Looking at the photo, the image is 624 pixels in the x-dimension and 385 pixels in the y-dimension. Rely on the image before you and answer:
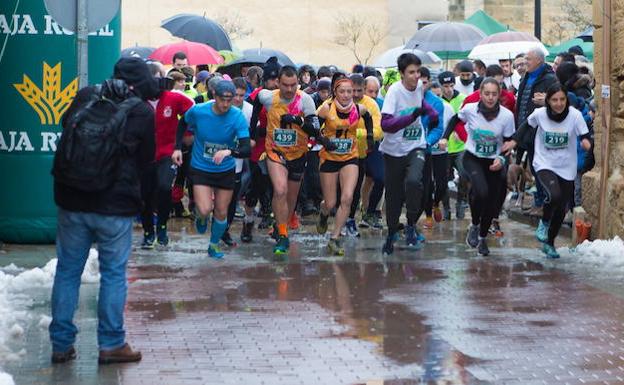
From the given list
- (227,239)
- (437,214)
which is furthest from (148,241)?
(437,214)

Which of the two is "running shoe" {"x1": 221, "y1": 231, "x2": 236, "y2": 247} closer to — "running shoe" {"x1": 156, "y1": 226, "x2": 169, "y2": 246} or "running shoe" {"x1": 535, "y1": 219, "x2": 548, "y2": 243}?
"running shoe" {"x1": 156, "y1": 226, "x2": 169, "y2": 246}

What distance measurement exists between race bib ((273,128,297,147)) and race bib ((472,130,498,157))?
6.08 feet

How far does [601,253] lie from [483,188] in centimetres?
136

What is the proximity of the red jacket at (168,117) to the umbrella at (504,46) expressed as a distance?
392 inches

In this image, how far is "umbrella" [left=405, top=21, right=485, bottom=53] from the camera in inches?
1030

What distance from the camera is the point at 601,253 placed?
529 inches

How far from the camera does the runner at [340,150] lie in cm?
1388

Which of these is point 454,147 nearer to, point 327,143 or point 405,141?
point 405,141

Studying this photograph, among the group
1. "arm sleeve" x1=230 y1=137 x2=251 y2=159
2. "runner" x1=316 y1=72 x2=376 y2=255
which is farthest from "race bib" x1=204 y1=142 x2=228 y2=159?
"runner" x1=316 y1=72 x2=376 y2=255

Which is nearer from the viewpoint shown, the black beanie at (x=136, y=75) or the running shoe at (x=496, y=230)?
the black beanie at (x=136, y=75)

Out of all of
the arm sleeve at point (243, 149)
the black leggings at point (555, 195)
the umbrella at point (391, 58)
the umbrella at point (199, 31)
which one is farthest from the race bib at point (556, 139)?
the umbrella at point (391, 58)

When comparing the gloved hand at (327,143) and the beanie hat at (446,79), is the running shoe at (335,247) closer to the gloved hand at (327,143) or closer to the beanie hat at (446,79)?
the gloved hand at (327,143)

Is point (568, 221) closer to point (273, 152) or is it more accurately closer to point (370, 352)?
point (273, 152)

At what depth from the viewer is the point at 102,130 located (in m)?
8.17
